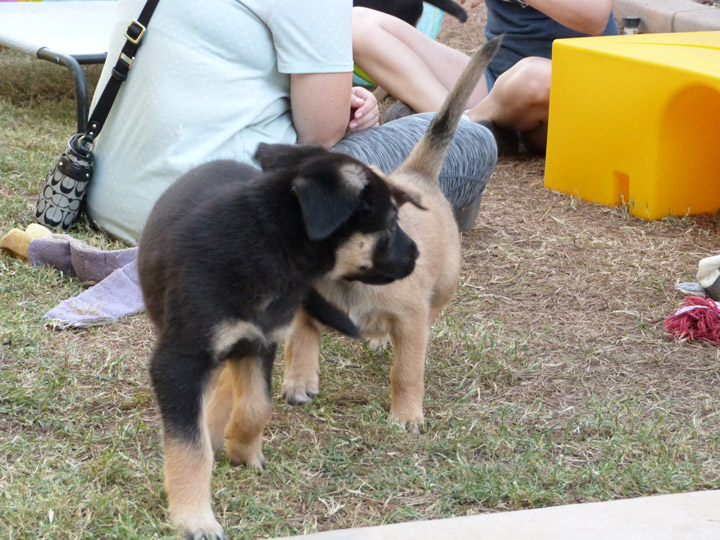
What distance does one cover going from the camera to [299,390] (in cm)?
273

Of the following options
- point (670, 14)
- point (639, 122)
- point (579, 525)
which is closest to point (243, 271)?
point (579, 525)

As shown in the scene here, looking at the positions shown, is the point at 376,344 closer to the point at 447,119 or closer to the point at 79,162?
the point at 447,119

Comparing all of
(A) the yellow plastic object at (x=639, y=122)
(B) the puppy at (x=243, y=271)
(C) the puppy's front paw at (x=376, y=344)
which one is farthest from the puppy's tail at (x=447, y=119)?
(A) the yellow plastic object at (x=639, y=122)

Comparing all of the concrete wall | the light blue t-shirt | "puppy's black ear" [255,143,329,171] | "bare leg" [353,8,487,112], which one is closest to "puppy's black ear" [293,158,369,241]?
"puppy's black ear" [255,143,329,171]

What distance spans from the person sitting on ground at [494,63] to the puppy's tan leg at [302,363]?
8.91 feet

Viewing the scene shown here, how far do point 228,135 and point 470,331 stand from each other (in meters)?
1.16

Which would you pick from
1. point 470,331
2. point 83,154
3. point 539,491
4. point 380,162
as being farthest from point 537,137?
point 539,491

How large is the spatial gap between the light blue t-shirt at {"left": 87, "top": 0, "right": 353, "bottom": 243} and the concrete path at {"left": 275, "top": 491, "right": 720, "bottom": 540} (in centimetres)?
185

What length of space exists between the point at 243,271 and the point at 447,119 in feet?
4.19

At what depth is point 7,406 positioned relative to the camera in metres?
2.53

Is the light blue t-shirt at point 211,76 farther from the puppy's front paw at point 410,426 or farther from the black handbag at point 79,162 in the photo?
the puppy's front paw at point 410,426

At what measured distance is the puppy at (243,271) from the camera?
192 cm

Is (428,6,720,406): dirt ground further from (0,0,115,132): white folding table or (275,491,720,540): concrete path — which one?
(0,0,115,132): white folding table

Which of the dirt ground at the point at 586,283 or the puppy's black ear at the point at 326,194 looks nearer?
the puppy's black ear at the point at 326,194
